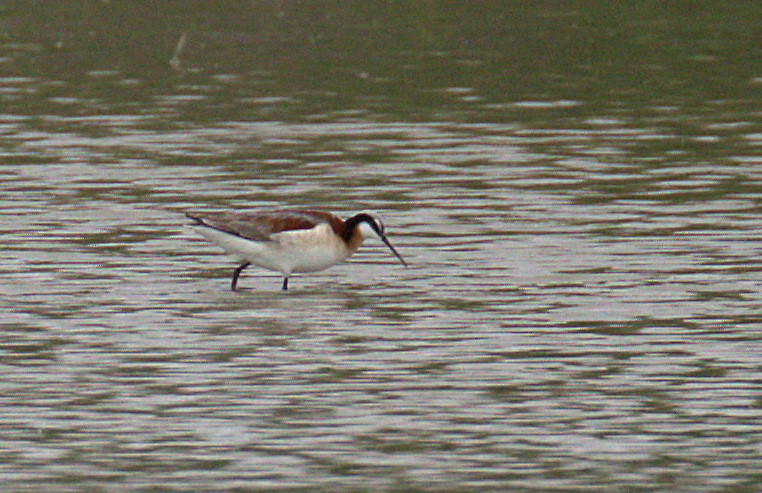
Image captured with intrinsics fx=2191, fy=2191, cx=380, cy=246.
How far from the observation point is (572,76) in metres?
33.4

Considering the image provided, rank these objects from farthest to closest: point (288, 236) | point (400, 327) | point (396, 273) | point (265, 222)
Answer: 1. point (396, 273)
2. point (265, 222)
3. point (288, 236)
4. point (400, 327)

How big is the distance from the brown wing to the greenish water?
→ 0.55m

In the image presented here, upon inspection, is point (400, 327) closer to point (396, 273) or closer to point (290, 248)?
point (290, 248)

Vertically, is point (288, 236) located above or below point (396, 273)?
above

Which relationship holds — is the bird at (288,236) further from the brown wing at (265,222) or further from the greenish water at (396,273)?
the greenish water at (396,273)

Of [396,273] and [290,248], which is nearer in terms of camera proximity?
[290,248]

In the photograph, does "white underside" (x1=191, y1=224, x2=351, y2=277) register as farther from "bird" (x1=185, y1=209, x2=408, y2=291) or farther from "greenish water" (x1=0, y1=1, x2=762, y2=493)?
"greenish water" (x1=0, y1=1, x2=762, y2=493)

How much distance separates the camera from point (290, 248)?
17.8 metres

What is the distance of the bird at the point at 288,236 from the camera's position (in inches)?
700

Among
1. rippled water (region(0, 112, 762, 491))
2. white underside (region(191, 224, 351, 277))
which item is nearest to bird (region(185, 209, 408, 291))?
white underside (region(191, 224, 351, 277))

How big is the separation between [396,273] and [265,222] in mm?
1428

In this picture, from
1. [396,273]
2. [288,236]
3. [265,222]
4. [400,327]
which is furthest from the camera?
[396,273]

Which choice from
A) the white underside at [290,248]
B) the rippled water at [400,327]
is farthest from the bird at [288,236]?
the rippled water at [400,327]

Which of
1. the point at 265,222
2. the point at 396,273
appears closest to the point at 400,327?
the point at 265,222
